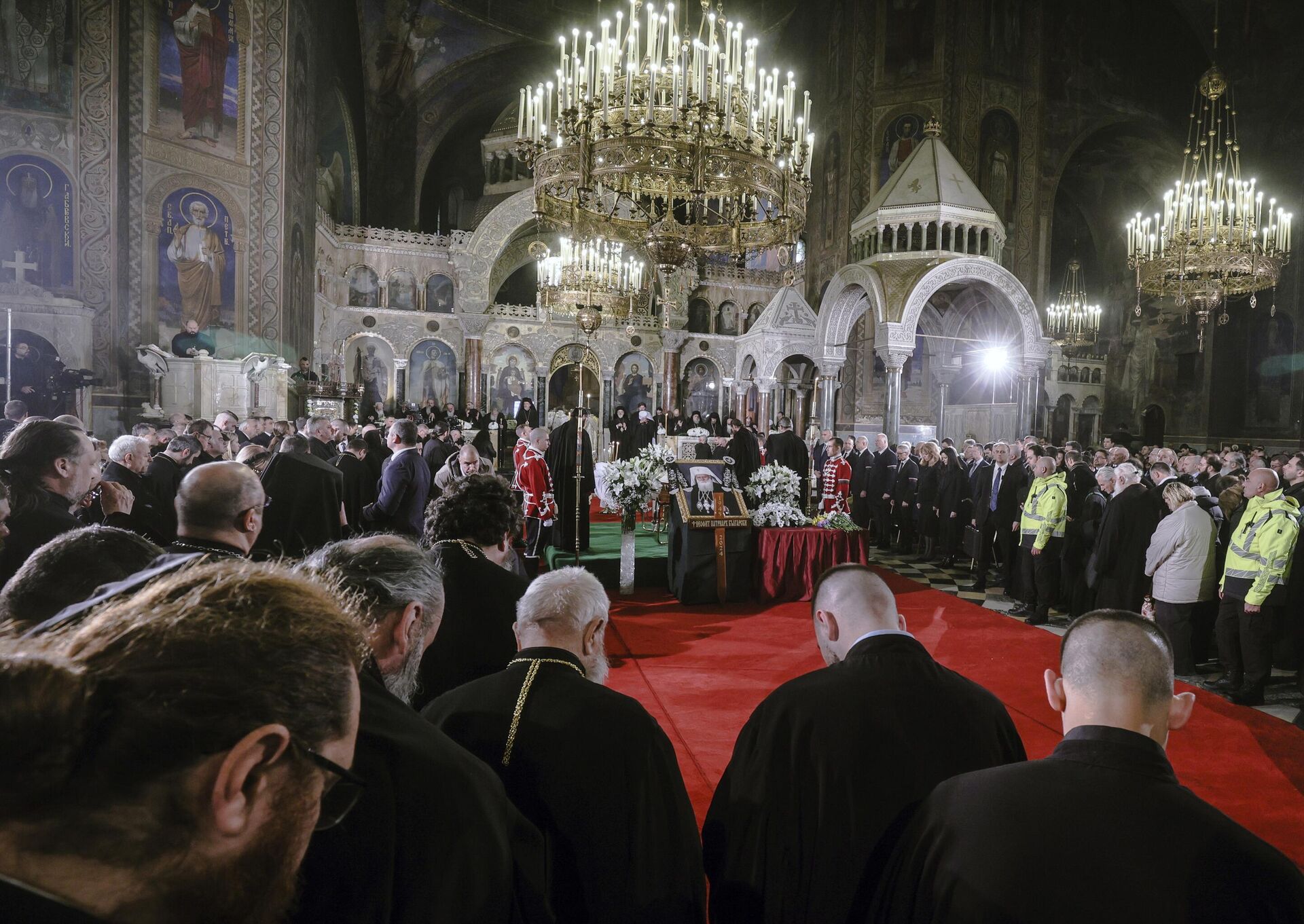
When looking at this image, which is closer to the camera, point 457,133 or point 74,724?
point 74,724

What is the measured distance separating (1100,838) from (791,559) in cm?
691

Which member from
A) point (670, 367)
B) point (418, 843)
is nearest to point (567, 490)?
point (418, 843)

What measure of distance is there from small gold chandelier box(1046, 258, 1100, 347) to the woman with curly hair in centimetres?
2145

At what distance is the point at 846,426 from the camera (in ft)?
68.2

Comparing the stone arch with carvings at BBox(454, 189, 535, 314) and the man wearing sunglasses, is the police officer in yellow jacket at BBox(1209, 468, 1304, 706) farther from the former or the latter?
the stone arch with carvings at BBox(454, 189, 535, 314)

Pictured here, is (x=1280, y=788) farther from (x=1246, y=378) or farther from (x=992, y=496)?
(x=1246, y=378)

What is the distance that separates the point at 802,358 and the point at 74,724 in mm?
25397

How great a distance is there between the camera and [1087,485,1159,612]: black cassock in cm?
644

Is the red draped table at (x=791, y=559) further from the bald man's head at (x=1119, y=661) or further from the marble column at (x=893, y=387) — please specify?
the marble column at (x=893, y=387)

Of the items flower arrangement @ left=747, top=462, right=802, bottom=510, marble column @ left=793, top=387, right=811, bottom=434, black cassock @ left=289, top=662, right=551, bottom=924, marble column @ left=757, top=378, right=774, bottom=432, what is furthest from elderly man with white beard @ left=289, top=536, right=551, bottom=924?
marble column @ left=793, top=387, right=811, bottom=434

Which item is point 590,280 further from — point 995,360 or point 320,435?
point 995,360

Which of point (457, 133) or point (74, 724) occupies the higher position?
point (457, 133)

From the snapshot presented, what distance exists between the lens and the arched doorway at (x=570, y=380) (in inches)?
990

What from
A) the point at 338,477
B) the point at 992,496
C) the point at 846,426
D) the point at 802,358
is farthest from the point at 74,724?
the point at 802,358
